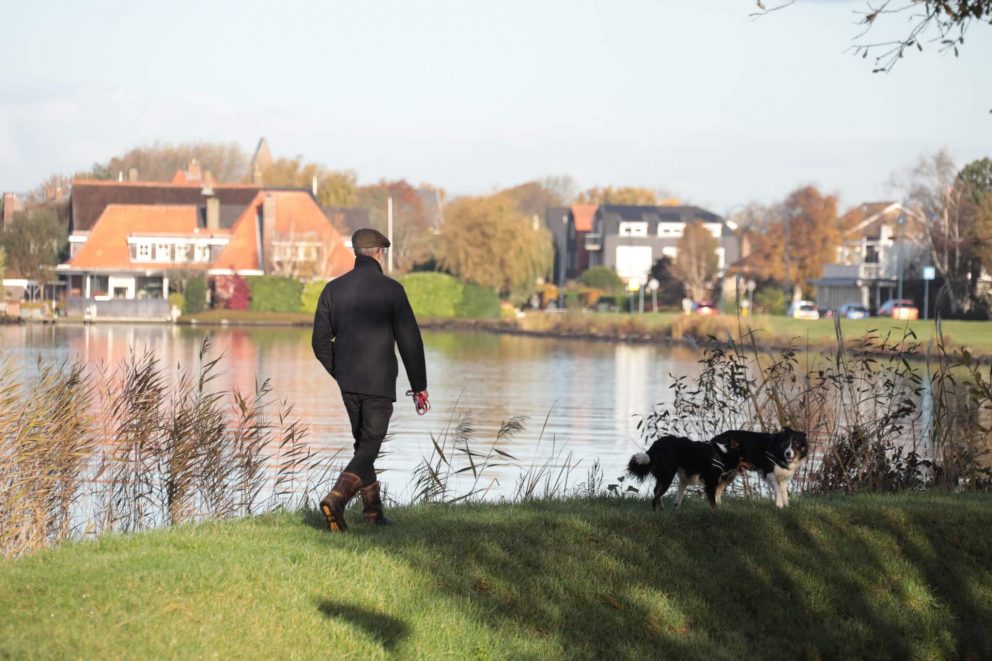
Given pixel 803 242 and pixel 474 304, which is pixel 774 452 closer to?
pixel 474 304

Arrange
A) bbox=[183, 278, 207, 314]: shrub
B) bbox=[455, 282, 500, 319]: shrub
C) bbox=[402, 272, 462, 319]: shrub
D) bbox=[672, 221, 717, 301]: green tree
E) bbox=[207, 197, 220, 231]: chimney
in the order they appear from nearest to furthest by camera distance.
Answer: bbox=[183, 278, 207, 314]: shrub → bbox=[402, 272, 462, 319]: shrub → bbox=[455, 282, 500, 319]: shrub → bbox=[207, 197, 220, 231]: chimney → bbox=[672, 221, 717, 301]: green tree

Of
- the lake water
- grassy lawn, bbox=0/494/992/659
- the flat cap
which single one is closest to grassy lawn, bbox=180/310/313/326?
the lake water

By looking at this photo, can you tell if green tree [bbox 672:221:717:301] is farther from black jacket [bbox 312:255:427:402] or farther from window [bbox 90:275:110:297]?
black jacket [bbox 312:255:427:402]

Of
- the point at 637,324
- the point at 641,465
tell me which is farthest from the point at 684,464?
the point at 637,324

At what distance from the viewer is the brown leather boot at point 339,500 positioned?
31.1 ft

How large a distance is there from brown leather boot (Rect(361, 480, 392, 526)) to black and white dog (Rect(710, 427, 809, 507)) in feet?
9.73

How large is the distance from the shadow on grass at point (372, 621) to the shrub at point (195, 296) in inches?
3278

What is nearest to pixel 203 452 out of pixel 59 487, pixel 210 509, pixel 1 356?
pixel 210 509

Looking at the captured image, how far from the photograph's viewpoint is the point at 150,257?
9669 centimetres

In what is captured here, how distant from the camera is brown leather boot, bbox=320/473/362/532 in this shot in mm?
9484

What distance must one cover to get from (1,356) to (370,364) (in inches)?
246

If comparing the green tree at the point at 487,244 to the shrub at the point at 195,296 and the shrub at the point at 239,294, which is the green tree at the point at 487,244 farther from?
the shrub at the point at 195,296

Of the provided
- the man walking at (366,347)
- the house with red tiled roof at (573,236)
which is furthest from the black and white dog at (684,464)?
the house with red tiled roof at (573,236)

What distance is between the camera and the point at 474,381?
1684 inches
